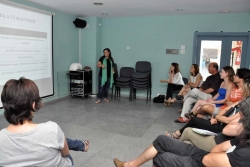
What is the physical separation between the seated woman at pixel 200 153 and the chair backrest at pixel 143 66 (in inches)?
152

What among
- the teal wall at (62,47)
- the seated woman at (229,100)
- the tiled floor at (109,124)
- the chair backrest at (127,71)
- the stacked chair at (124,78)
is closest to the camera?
the tiled floor at (109,124)

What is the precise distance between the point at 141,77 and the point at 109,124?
80.9 inches

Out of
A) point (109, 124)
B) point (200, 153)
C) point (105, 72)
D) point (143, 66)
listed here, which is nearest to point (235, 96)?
point (200, 153)

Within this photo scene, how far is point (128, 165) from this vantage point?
212cm

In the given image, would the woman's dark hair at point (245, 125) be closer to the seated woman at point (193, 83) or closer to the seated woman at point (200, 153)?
the seated woman at point (200, 153)

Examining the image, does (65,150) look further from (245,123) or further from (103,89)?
(103,89)

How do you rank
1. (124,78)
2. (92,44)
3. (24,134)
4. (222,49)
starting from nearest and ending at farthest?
(24,134) → (222,49) → (124,78) → (92,44)

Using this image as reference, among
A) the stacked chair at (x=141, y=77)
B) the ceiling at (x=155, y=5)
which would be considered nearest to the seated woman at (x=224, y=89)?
the ceiling at (x=155, y=5)

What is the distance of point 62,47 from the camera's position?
5723mm

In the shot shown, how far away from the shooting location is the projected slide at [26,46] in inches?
161

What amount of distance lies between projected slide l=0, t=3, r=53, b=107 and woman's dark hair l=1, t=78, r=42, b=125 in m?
3.31

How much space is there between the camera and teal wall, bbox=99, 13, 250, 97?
5.31m

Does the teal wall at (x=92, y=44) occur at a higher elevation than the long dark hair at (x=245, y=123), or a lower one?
higher

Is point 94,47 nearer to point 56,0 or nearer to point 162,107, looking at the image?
point 56,0
